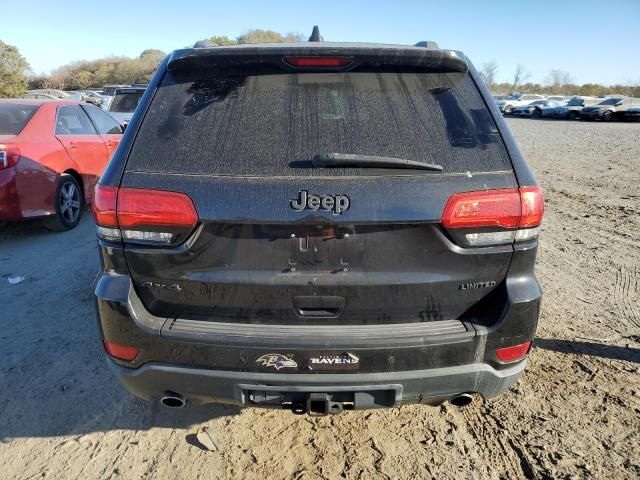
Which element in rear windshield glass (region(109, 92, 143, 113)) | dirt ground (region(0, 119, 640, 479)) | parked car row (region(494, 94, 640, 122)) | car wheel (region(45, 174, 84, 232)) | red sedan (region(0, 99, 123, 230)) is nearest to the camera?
dirt ground (region(0, 119, 640, 479))

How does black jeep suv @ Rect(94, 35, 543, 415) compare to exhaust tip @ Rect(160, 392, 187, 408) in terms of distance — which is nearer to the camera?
black jeep suv @ Rect(94, 35, 543, 415)

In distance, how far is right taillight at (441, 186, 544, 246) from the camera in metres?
1.86

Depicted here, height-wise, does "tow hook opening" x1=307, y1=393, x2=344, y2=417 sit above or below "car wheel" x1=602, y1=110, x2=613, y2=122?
above

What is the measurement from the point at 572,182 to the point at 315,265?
9718 mm

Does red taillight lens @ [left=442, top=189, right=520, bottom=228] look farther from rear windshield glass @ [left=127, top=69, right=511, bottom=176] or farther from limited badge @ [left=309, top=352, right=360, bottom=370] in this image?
limited badge @ [left=309, top=352, right=360, bottom=370]

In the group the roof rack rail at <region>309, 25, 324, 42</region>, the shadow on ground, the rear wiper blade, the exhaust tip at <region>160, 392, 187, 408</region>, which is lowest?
the shadow on ground

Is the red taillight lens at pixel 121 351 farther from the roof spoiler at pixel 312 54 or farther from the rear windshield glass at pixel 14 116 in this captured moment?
the rear windshield glass at pixel 14 116

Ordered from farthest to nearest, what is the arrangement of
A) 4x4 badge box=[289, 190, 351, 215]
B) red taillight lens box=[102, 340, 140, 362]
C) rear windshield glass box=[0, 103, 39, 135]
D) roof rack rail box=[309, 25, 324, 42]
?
1. rear windshield glass box=[0, 103, 39, 135]
2. roof rack rail box=[309, 25, 324, 42]
3. red taillight lens box=[102, 340, 140, 362]
4. 4x4 badge box=[289, 190, 351, 215]

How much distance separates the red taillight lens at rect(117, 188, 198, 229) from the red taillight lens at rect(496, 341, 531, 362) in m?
1.42

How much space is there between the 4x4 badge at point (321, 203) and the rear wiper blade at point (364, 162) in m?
0.15

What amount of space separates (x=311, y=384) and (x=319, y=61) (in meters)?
1.39

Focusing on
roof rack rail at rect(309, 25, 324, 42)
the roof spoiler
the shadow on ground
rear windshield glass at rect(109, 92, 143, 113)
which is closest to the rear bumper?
the roof spoiler

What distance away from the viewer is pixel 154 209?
6.10 feet

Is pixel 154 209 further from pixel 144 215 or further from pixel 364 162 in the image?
pixel 364 162
